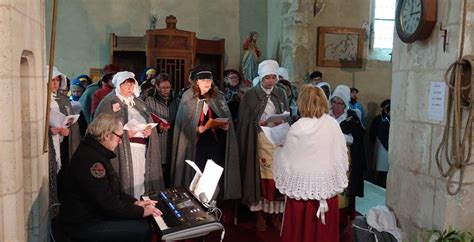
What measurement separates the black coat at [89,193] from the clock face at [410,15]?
1995 millimetres

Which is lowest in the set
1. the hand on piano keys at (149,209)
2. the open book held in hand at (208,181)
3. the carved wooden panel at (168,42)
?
the hand on piano keys at (149,209)

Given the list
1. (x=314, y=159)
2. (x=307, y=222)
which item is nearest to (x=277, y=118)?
(x=314, y=159)

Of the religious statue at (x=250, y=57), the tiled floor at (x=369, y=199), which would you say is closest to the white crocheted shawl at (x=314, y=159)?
the tiled floor at (x=369, y=199)

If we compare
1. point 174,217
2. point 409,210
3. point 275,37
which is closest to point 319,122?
point 409,210

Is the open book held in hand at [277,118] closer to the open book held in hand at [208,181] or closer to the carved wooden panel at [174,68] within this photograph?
the open book held in hand at [208,181]

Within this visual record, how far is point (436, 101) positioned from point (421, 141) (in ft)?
1.01

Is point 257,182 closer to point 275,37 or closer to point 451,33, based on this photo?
point 451,33

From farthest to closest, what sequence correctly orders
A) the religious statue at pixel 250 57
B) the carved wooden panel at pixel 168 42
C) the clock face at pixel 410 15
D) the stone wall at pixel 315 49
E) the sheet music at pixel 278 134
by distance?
the religious statue at pixel 250 57, the stone wall at pixel 315 49, the carved wooden panel at pixel 168 42, the sheet music at pixel 278 134, the clock face at pixel 410 15

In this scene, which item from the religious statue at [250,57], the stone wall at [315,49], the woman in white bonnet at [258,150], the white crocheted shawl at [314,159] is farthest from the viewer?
the religious statue at [250,57]

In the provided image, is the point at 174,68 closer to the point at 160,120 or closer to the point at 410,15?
the point at 160,120

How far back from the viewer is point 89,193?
2.53 m

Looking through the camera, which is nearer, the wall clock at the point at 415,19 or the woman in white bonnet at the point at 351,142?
the wall clock at the point at 415,19

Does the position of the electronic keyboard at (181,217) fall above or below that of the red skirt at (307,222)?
above

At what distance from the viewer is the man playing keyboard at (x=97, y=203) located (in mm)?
2529
